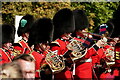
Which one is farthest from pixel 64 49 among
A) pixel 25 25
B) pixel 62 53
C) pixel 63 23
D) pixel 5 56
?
pixel 25 25

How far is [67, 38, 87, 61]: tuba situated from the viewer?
188 inches

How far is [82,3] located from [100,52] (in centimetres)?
451

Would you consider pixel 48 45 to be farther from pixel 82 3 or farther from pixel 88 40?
pixel 82 3

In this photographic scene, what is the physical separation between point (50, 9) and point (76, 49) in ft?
15.4

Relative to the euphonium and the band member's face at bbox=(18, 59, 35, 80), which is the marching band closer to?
the euphonium

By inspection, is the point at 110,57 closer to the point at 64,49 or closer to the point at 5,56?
the point at 64,49

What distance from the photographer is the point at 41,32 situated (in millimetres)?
5152

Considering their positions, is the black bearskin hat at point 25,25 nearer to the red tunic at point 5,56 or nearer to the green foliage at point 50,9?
the red tunic at point 5,56

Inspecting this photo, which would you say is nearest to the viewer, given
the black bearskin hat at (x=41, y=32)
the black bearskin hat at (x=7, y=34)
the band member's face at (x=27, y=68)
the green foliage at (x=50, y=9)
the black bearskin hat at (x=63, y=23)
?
the band member's face at (x=27, y=68)

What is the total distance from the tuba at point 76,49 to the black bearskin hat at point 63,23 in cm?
65

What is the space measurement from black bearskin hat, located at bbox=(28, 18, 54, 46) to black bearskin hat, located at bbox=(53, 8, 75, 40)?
256 millimetres

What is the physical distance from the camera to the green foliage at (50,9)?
8.86 metres

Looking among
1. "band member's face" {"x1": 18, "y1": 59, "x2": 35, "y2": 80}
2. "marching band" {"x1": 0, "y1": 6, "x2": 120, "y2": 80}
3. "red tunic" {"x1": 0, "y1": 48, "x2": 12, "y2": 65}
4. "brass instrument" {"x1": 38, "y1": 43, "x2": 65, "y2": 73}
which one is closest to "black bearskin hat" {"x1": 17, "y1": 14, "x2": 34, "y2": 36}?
"marching band" {"x1": 0, "y1": 6, "x2": 120, "y2": 80}

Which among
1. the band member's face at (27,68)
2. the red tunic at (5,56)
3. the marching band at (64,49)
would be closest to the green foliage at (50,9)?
the marching band at (64,49)
